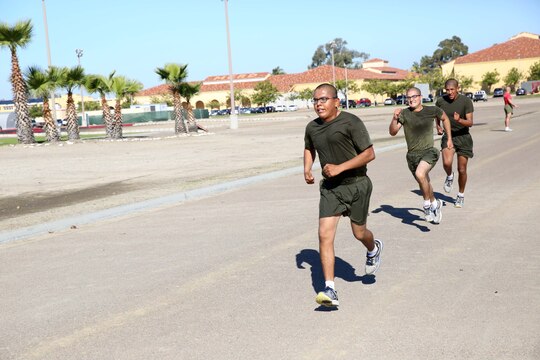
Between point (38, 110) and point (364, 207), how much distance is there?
114m

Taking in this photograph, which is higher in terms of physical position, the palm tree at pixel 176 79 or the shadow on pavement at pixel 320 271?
the palm tree at pixel 176 79

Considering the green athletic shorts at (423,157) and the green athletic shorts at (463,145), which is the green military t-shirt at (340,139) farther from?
the green athletic shorts at (463,145)

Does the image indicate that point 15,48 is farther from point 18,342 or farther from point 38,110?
point 38,110

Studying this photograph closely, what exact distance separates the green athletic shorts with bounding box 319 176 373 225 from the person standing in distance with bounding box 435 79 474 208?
13.4ft

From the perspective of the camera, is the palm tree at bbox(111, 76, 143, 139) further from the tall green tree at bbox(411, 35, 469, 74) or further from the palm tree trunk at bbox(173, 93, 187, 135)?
the tall green tree at bbox(411, 35, 469, 74)

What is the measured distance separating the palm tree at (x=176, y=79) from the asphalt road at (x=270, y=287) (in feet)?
93.6

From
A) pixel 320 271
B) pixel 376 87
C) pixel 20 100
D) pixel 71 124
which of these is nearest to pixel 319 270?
pixel 320 271

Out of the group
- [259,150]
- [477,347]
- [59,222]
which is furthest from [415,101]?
[259,150]

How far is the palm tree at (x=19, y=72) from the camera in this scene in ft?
107

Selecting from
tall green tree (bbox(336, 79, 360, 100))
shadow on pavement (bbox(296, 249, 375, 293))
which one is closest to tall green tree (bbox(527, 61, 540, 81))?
tall green tree (bbox(336, 79, 360, 100))

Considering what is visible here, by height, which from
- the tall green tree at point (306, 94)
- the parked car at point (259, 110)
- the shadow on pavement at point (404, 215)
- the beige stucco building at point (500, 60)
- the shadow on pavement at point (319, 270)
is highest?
the beige stucco building at point (500, 60)

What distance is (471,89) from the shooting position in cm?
11231

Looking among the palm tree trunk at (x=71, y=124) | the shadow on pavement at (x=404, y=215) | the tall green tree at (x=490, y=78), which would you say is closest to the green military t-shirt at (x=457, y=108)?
the shadow on pavement at (x=404, y=215)

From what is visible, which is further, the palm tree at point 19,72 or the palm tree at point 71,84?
the palm tree at point 71,84
